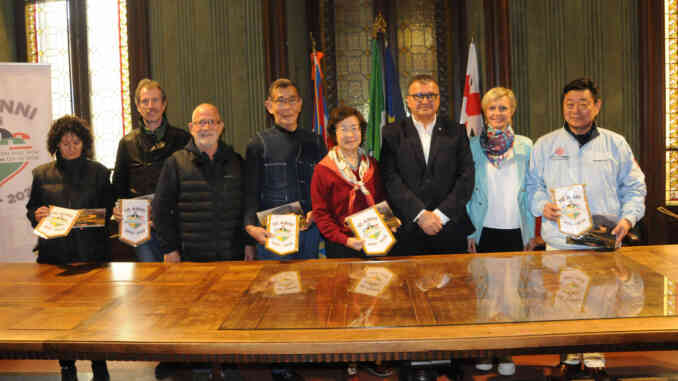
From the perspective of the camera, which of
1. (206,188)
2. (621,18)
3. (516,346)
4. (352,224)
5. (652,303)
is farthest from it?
(621,18)

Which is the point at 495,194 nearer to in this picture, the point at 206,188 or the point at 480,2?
the point at 206,188

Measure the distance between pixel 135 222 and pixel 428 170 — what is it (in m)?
1.50

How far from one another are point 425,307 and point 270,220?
0.91 metres

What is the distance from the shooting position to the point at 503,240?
276 cm

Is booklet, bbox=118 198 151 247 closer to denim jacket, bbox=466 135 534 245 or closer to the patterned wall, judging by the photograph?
denim jacket, bbox=466 135 534 245

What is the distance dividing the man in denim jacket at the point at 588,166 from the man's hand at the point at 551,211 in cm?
6

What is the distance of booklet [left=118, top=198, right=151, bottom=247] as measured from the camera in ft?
8.45

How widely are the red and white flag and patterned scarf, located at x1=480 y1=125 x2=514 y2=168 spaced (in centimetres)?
156

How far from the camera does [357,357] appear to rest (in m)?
1.38

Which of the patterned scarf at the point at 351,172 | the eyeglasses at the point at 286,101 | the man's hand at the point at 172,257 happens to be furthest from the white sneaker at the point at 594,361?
the man's hand at the point at 172,257

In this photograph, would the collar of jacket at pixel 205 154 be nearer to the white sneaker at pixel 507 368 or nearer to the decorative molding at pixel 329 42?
the white sneaker at pixel 507 368

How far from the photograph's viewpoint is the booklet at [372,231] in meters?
2.15

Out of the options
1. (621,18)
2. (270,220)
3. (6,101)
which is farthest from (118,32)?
(621,18)

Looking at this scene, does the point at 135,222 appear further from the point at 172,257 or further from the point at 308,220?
the point at 308,220
